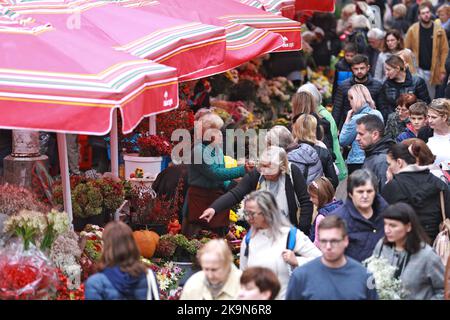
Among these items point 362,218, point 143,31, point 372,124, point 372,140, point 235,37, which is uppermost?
point 235,37

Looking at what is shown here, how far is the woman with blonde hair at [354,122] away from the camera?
40.3 feet

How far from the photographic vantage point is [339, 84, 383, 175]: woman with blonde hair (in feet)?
40.3

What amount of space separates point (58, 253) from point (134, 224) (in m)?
2.18

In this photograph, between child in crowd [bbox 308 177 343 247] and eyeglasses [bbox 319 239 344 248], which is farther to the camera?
child in crowd [bbox 308 177 343 247]

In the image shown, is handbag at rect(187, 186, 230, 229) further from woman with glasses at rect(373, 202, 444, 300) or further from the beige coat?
the beige coat

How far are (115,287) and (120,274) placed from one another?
0.30 ft

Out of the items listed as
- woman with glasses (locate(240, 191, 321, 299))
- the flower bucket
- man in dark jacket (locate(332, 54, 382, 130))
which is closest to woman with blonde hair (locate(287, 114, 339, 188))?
the flower bucket

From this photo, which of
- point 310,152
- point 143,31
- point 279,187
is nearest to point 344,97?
point 310,152

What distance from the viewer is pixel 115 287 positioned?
7.22 m

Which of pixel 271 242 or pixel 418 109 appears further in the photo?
pixel 418 109

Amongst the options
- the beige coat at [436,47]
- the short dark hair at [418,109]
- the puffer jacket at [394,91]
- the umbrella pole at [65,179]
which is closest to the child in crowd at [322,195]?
the short dark hair at [418,109]

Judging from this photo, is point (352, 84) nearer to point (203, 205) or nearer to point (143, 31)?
point (203, 205)

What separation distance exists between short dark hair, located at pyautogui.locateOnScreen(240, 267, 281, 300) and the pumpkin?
11.9 ft

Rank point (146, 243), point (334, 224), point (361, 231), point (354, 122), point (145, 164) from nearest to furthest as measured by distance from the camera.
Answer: point (334, 224), point (361, 231), point (146, 243), point (354, 122), point (145, 164)
